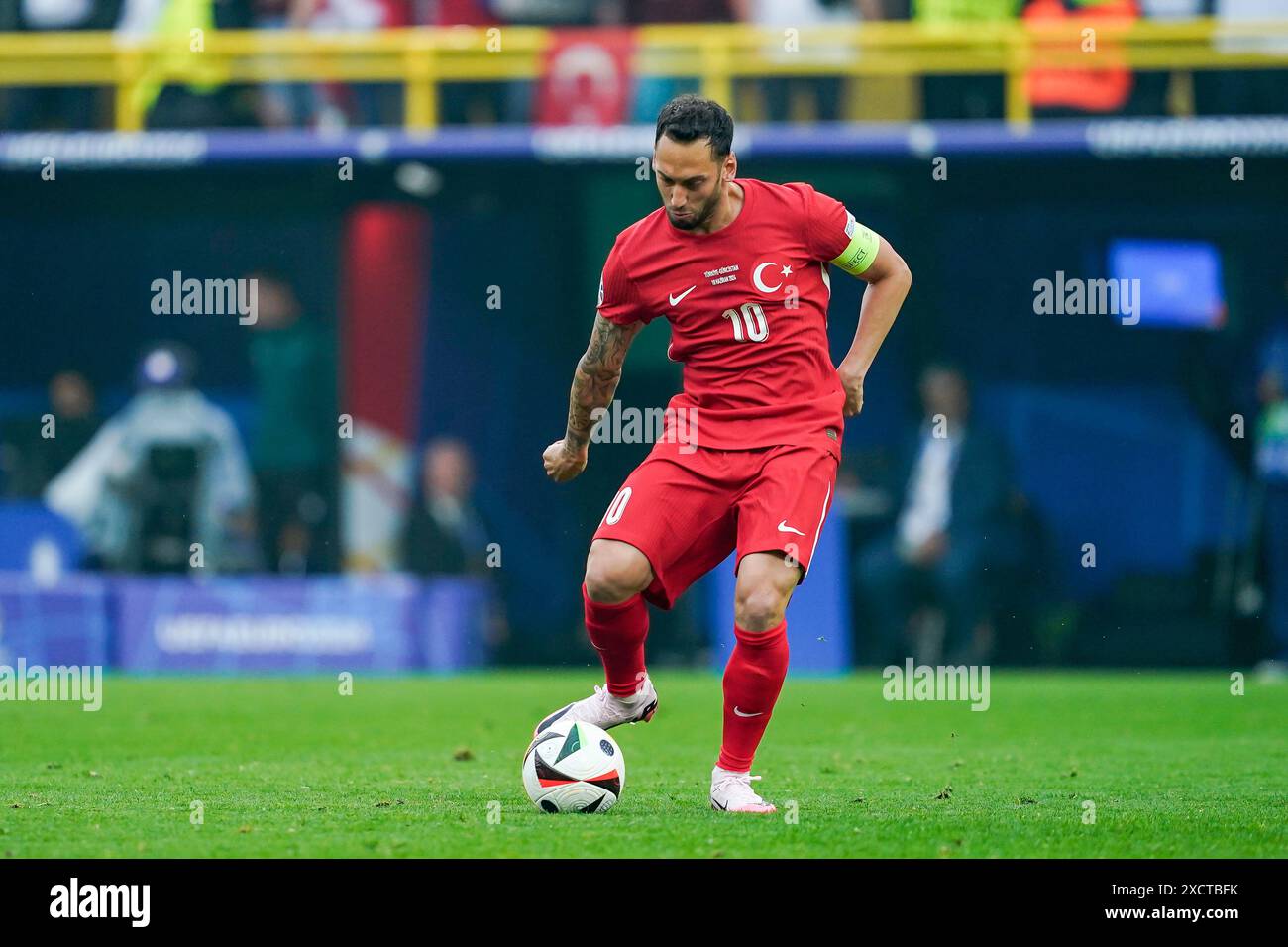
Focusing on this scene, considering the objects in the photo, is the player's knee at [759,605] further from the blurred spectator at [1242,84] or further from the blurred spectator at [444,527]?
the blurred spectator at [1242,84]

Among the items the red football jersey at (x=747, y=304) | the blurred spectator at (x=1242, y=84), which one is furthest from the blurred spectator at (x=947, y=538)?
the red football jersey at (x=747, y=304)

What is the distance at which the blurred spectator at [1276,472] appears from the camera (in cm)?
1391

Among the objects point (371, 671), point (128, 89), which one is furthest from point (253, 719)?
point (128, 89)

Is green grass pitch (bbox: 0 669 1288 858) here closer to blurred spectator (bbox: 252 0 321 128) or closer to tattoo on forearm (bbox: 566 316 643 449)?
tattoo on forearm (bbox: 566 316 643 449)

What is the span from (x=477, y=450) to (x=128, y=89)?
12.1 ft

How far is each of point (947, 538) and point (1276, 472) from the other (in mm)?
2587

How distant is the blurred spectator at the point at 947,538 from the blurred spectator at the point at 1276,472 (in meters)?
1.83

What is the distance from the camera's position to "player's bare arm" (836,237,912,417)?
20.7 ft

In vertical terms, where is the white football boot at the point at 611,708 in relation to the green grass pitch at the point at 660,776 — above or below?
above

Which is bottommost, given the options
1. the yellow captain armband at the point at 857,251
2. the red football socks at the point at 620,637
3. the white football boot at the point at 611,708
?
the white football boot at the point at 611,708

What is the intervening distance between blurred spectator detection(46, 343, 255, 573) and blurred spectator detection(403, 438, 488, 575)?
1449mm
